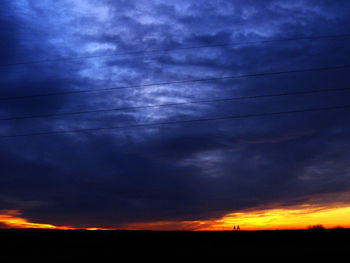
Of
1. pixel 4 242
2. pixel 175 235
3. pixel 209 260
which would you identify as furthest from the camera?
pixel 175 235

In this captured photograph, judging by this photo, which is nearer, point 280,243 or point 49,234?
point 280,243

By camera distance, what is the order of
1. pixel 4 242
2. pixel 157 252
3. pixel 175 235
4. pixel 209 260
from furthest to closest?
pixel 175 235, pixel 4 242, pixel 157 252, pixel 209 260

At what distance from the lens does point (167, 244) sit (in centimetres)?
1315

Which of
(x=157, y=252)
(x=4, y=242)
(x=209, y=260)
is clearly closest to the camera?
(x=209, y=260)

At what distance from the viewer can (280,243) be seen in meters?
13.2

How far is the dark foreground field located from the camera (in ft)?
38.2

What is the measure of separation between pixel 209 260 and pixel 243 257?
1205 millimetres

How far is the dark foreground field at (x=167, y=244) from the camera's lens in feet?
38.2

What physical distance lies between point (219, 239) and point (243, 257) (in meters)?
2.61

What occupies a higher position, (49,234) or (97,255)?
(49,234)

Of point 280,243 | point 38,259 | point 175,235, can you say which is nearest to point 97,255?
point 38,259

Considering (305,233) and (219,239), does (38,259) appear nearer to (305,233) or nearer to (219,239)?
(219,239)

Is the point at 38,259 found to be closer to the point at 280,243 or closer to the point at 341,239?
the point at 280,243

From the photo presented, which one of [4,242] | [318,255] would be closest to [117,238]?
[4,242]
